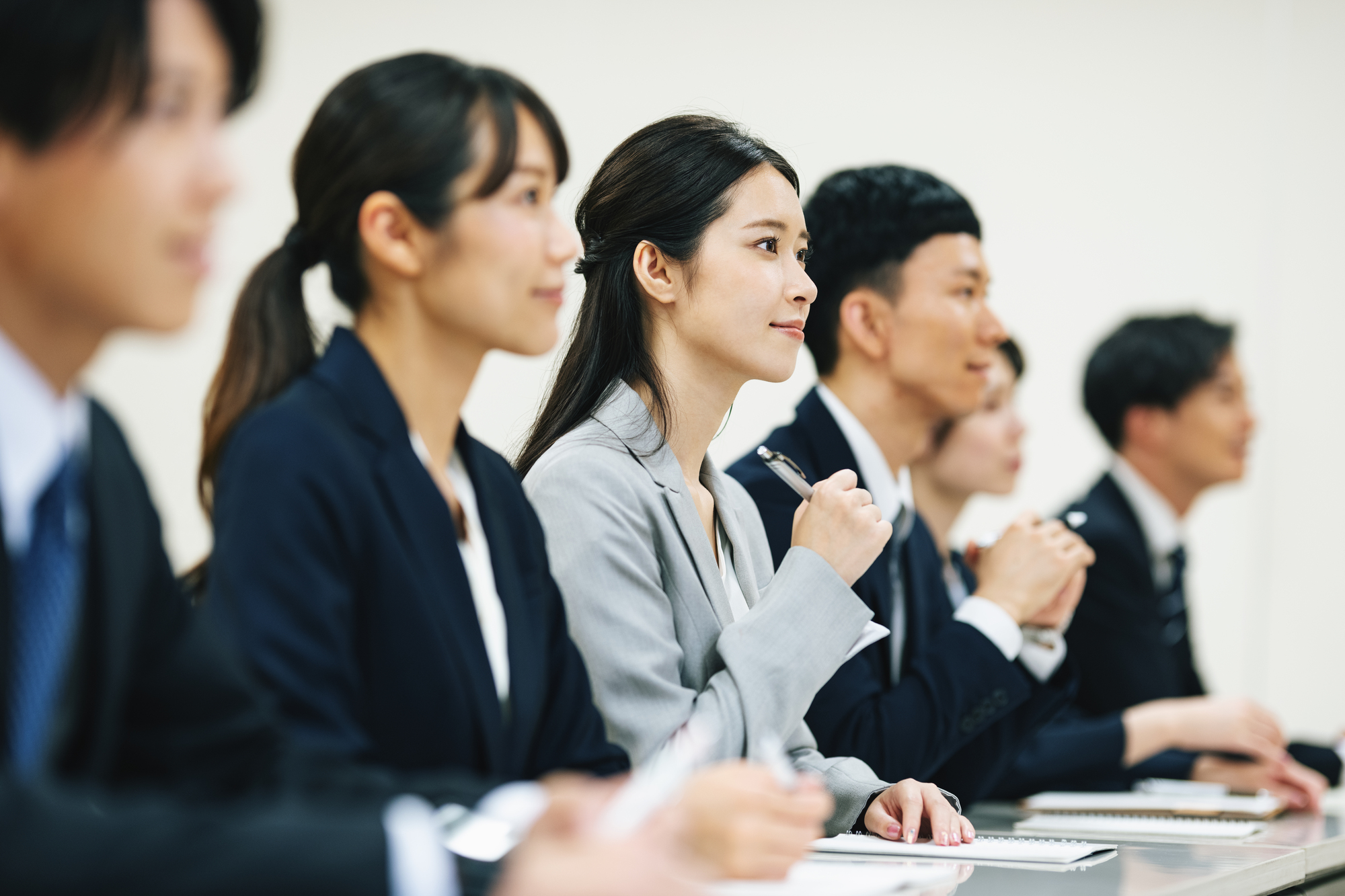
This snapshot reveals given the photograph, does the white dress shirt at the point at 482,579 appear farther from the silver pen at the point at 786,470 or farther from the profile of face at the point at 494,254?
the silver pen at the point at 786,470

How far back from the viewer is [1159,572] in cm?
294

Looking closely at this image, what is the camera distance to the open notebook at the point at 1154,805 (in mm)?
2047

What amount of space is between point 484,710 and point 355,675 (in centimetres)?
12

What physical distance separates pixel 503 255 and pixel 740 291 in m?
0.57

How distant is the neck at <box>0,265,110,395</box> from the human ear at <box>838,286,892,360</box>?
56.9 inches

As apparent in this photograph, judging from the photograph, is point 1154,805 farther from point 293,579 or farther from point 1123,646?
point 293,579

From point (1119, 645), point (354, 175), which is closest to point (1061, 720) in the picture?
point (1119, 645)

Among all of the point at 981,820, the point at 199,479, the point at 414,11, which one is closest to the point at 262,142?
the point at 414,11

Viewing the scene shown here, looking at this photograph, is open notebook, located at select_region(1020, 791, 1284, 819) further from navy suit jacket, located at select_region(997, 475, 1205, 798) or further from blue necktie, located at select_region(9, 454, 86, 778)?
blue necktie, located at select_region(9, 454, 86, 778)

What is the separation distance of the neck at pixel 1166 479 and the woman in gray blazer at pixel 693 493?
1.59m

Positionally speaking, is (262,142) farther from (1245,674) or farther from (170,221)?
(1245,674)

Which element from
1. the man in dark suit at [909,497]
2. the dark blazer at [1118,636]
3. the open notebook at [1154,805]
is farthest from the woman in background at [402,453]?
the dark blazer at [1118,636]

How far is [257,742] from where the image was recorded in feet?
3.11

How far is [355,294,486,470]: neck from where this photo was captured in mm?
1152
